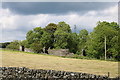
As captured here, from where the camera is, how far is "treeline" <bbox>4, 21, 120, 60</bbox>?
33.8 metres

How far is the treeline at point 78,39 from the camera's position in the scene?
111ft

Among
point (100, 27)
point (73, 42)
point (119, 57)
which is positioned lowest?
point (119, 57)

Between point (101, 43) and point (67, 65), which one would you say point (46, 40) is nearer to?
point (101, 43)

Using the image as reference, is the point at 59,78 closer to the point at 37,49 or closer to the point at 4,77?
the point at 4,77

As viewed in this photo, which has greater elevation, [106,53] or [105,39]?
[105,39]

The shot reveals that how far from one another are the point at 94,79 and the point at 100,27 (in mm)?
26922

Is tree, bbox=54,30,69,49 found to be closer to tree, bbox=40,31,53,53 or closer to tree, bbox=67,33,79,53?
tree, bbox=67,33,79,53

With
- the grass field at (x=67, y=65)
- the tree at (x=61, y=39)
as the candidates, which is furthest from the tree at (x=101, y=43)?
the grass field at (x=67, y=65)

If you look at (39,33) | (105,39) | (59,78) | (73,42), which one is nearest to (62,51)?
(105,39)

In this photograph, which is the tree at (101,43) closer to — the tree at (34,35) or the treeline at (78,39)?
the treeline at (78,39)

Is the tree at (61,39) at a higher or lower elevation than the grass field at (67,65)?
higher

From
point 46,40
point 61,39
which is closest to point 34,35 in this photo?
point 46,40

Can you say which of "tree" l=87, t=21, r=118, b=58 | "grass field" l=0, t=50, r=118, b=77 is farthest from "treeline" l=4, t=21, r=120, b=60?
"grass field" l=0, t=50, r=118, b=77

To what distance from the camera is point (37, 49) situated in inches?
1481
